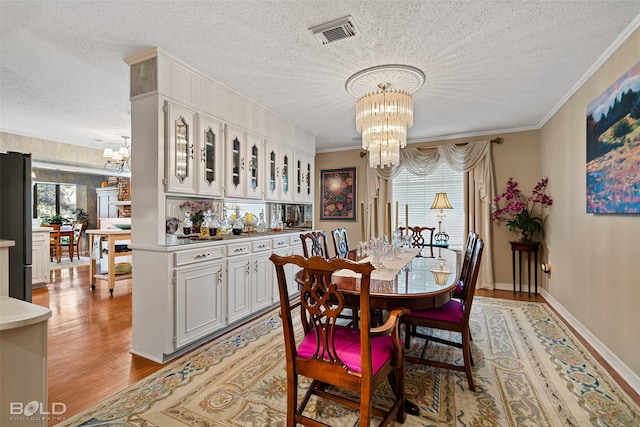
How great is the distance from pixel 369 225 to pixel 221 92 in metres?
3.47

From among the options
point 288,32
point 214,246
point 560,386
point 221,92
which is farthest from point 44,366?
point 560,386

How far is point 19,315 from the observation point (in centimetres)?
128

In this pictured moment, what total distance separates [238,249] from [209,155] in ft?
3.41

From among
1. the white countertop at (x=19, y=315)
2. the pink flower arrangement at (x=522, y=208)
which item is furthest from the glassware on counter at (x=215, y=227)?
the pink flower arrangement at (x=522, y=208)

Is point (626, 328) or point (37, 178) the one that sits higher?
point (37, 178)

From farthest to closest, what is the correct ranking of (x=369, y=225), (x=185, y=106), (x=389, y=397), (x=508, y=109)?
(x=369, y=225), (x=508, y=109), (x=185, y=106), (x=389, y=397)

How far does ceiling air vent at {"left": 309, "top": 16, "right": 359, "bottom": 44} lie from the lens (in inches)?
83.5

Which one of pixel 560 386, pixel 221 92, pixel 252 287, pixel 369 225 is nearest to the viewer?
pixel 560 386

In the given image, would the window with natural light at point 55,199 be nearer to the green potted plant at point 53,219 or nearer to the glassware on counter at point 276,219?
the green potted plant at point 53,219

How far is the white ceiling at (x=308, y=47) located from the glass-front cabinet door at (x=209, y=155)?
48 centimetres

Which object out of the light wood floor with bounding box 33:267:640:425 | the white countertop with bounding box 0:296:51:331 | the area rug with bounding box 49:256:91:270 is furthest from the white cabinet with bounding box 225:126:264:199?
the area rug with bounding box 49:256:91:270

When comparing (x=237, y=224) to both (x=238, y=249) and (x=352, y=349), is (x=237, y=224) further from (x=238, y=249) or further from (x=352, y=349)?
(x=352, y=349)

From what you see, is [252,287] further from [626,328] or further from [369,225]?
[626,328]

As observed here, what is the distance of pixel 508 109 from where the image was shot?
13.0 feet
